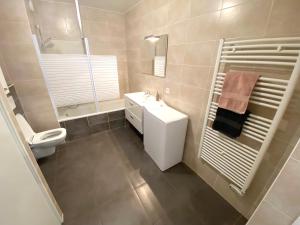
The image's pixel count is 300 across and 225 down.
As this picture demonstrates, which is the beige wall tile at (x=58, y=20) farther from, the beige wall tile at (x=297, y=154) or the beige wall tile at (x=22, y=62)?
the beige wall tile at (x=297, y=154)

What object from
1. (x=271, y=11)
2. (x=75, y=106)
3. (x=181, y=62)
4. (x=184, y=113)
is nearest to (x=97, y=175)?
(x=184, y=113)

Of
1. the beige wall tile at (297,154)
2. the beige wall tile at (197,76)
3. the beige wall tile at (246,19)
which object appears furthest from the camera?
the beige wall tile at (197,76)

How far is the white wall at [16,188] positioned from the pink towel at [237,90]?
58.1 inches

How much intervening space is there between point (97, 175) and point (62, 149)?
2.97 feet

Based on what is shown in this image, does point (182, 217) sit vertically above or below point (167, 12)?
below

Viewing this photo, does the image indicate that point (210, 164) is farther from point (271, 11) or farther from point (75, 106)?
point (75, 106)

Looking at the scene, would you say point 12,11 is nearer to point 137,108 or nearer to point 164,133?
point 137,108

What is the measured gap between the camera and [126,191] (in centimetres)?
150

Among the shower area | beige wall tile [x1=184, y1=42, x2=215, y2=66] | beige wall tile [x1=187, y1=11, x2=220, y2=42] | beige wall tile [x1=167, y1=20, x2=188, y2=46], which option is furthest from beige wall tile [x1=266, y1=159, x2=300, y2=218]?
the shower area

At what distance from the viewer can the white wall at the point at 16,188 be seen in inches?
24.5

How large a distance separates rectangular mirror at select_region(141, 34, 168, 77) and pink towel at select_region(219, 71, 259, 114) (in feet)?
3.26

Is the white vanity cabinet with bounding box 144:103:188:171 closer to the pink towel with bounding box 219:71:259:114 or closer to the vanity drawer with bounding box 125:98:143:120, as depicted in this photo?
the vanity drawer with bounding box 125:98:143:120

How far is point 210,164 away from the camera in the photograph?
1482mm

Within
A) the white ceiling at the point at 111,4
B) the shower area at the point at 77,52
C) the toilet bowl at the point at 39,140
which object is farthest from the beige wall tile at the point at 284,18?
the toilet bowl at the point at 39,140
